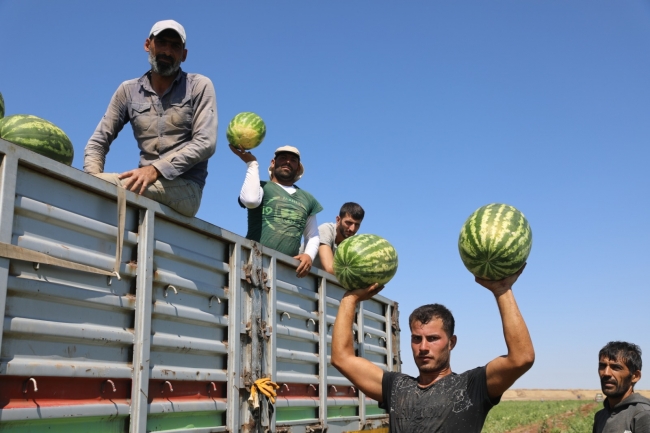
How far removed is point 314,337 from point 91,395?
2.85 metres

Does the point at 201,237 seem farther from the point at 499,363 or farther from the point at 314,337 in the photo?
the point at 499,363

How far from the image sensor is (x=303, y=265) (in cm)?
593

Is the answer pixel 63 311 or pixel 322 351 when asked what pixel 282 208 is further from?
pixel 63 311

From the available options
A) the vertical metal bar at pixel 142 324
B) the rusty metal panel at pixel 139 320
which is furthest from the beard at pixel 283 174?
the vertical metal bar at pixel 142 324

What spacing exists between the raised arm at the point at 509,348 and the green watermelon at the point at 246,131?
3.68 m

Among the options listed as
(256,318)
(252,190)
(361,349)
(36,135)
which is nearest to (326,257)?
(361,349)

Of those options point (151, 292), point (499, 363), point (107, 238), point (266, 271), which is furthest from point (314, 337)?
point (499, 363)

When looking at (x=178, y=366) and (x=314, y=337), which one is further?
(x=314, y=337)

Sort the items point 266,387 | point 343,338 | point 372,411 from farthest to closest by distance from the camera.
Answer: point 372,411
point 266,387
point 343,338

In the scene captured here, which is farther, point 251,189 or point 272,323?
point 251,189

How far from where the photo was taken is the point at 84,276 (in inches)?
139

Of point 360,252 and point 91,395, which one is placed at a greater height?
point 360,252

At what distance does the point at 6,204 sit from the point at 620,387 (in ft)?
13.7

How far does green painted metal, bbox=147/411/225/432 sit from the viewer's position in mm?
3961
